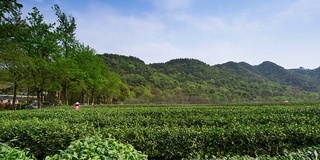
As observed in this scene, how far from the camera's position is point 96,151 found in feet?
8.46

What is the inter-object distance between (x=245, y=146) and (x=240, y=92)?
203 ft

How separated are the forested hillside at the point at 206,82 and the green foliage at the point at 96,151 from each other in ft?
153

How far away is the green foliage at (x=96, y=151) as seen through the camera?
2.41 m

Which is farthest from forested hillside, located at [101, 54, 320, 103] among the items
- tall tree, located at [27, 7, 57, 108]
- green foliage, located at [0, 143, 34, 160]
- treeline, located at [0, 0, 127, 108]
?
green foliage, located at [0, 143, 34, 160]

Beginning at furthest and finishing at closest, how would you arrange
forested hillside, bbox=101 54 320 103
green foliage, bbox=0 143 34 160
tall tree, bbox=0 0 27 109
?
forested hillside, bbox=101 54 320 103
tall tree, bbox=0 0 27 109
green foliage, bbox=0 143 34 160

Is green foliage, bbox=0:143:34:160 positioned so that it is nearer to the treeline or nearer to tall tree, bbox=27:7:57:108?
the treeline

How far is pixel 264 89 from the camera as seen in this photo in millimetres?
66250

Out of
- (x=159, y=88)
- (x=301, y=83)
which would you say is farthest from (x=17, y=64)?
(x=301, y=83)

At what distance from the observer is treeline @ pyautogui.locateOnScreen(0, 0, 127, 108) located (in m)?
14.8

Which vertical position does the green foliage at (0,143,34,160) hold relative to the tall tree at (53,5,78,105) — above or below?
below

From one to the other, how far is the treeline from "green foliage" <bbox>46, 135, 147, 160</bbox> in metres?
14.1

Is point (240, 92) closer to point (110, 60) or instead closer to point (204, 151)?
point (110, 60)

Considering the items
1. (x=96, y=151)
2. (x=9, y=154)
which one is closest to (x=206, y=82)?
(x=96, y=151)

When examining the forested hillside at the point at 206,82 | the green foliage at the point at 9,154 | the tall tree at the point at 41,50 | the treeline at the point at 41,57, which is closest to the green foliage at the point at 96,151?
the green foliage at the point at 9,154
